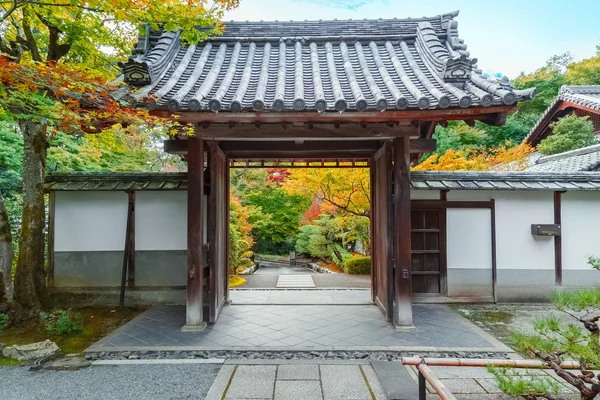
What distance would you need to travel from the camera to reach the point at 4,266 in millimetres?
4699

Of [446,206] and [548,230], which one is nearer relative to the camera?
[548,230]

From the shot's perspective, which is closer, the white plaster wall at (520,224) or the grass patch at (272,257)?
the white plaster wall at (520,224)

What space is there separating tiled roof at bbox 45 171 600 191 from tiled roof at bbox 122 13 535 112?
2.20 m

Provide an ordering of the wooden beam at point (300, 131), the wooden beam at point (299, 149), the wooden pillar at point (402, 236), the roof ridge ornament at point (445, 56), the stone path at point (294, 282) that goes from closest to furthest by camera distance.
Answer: the roof ridge ornament at point (445, 56) → the wooden beam at point (300, 131) → the wooden pillar at point (402, 236) → the wooden beam at point (299, 149) → the stone path at point (294, 282)

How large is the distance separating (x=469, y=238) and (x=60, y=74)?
6919 millimetres

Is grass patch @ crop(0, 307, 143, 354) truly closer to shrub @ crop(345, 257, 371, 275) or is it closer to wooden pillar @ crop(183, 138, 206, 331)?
wooden pillar @ crop(183, 138, 206, 331)

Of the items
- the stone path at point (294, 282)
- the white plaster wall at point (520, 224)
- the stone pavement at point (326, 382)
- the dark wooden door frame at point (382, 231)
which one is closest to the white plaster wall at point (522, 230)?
the white plaster wall at point (520, 224)

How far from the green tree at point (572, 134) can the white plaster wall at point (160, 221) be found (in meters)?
14.6

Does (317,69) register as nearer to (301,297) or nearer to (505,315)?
(301,297)

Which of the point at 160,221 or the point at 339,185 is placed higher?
the point at 339,185

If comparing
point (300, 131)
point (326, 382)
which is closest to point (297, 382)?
point (326, 382)

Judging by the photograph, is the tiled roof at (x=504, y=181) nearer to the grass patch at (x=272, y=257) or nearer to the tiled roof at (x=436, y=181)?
the tiled roof at (x=436, y=181)

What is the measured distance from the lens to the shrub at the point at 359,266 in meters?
11.8

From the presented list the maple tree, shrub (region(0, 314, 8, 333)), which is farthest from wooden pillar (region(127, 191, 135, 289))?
shrub (region(0, 314, 8, 333))
